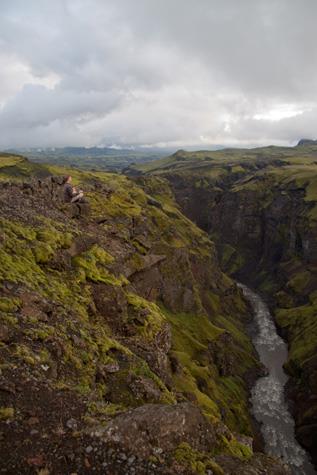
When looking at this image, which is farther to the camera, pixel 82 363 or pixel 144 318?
pixel 144 318

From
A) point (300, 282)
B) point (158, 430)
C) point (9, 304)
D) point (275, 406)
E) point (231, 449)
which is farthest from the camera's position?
point (300, 282)

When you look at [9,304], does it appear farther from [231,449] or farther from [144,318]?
[144,318]

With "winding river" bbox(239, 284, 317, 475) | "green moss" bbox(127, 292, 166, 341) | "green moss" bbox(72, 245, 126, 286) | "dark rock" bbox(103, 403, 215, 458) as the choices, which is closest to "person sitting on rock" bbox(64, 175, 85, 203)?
"green moss" bbox(72, 245, 126, 286)

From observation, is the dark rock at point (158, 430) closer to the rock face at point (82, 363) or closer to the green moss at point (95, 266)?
the rock face at point (82, 363)

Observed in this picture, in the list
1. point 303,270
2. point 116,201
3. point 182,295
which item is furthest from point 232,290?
point 116,201

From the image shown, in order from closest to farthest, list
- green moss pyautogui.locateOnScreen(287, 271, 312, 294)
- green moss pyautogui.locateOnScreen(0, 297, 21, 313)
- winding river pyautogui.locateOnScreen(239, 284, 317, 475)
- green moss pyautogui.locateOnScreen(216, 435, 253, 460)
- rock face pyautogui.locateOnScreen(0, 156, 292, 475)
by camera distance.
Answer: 1. rock face pyautogui.locateOnScreen(0, 156, 292, 475)
2. green moss pyautogui.locateOnScreen(216, 435, 253, 460)
3. green moss pyautogui.locateOnScreen(0, 297, 21, 313)
4. winding river pyautogui.locateOnScreen(239, 284, 317, 475)
5. green moss pyautogui.locateOnScreen(287, 271, 312, 294)

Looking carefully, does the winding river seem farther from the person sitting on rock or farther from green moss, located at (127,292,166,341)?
the person sitting on rock

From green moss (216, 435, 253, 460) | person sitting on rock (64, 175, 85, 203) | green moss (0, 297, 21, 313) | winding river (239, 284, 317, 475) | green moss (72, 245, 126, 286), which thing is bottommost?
winding river (239, 284, 317, 475)

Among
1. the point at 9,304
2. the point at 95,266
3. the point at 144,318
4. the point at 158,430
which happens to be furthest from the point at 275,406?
the point at 9,304
